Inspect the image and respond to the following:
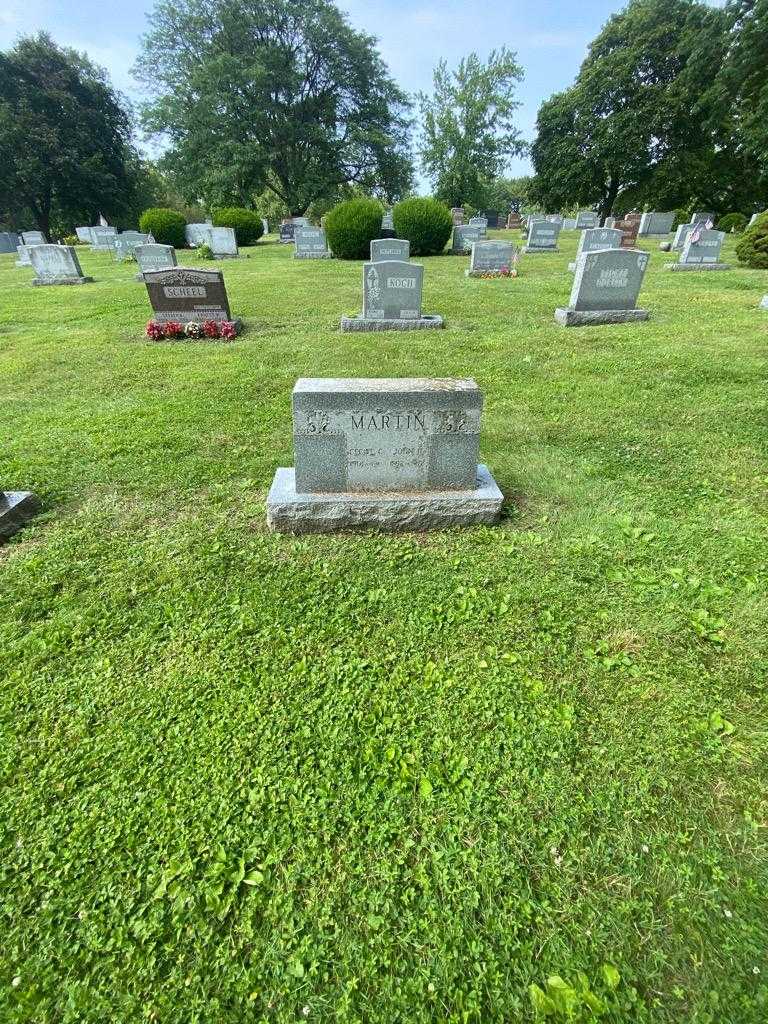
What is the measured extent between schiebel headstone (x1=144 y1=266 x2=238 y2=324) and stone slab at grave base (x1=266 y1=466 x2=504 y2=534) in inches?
269

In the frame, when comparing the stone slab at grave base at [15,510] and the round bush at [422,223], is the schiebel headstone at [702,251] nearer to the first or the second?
the round bush at [422,223]

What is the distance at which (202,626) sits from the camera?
2873 mm

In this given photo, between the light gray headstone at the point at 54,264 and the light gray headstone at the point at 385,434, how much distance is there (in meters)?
16.6

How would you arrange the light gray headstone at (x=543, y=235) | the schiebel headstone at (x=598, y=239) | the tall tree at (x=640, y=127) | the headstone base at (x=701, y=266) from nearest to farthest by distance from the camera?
the headstone base at (x=701, y=266) → the schiebel headstone at (x=598, y=239) → the light gray headstone at (x=543, y=235) → the tall tree at (x=640, y=127)

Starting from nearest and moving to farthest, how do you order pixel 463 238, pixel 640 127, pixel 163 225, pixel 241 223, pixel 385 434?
pixel 385 434 < pixel 463 238 < pixel 163 225 < pixel 241 223 < pixel 640 127

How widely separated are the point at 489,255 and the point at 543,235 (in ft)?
32.2

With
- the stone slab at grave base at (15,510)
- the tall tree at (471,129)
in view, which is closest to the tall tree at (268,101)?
the tall tree at (471,129)

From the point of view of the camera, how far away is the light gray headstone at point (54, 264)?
50.7 ft

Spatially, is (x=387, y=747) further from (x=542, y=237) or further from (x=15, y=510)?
(x=542, y=237)

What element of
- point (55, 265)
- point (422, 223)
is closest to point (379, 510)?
point (55, 265)

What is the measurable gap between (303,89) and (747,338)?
131 feet

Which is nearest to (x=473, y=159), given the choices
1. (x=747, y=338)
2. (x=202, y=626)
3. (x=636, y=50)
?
(x=636, y=50)

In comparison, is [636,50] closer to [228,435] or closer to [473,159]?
[473,159]

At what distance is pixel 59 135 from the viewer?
115ft
